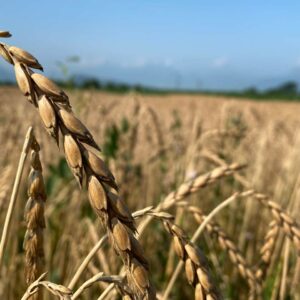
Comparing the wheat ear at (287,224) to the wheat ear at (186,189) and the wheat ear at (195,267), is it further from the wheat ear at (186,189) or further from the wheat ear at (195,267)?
the wheat ear at (195,267)

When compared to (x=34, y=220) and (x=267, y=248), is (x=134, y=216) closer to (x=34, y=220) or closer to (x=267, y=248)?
(x=34, y=220)

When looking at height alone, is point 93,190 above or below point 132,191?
above

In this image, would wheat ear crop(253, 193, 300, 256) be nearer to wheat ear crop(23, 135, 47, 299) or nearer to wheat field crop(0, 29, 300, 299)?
wheat field crop(0, 29, 300, 299)

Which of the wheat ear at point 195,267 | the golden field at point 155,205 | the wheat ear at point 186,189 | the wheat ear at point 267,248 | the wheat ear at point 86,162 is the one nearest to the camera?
the wheat ear at point 86,162

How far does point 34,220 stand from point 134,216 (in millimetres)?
138

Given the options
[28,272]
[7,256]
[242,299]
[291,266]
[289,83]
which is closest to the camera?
[28,272]

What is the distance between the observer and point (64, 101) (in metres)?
0.49

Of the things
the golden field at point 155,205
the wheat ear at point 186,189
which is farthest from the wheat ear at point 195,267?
the golden field at point 155,205

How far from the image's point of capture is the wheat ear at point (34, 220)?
0.68m

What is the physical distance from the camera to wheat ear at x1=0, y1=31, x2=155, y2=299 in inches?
18.6

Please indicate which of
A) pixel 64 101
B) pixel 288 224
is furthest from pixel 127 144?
pixel 64 101

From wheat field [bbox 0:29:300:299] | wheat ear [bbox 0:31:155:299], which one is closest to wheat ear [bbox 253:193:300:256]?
wheat field [bbox 0:29:300:299]

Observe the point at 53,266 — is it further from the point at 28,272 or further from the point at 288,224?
the point at 28,272

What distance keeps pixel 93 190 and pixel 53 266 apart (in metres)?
1.64
